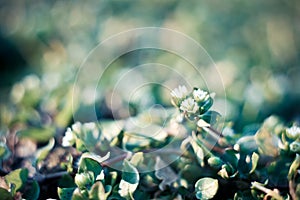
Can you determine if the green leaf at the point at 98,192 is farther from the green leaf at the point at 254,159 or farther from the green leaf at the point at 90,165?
the green leaf at the point at 254,159

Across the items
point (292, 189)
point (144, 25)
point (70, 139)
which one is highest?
point (144, 25)

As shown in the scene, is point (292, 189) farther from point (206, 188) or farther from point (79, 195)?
point (79, 195)

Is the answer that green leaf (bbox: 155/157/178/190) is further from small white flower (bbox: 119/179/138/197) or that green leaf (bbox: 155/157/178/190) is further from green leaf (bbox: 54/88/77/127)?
green leaf (bbox: 54/88/77/127)

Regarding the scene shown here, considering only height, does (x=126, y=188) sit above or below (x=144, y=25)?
below

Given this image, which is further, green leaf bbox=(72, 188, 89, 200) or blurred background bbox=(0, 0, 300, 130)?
blurred background bbox=(0, 0, 300, 130)

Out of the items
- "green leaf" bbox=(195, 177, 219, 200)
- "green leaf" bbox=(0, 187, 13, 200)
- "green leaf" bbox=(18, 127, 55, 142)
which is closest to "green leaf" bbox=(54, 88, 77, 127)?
"green leaf" bbox=(18, 127, 55, 142)

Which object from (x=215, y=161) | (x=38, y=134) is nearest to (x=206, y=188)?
(x=215, y=161)

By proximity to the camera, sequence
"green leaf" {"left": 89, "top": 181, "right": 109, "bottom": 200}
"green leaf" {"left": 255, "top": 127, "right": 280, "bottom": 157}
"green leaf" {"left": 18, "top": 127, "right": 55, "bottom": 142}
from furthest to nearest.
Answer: "green leaf" {"left": 18, "top": 127, "right": 55, "bottom": 142} < "green leaf" {"left": 255, "top": 127, "right": 280, "bottom": 157} < "green leaf" {"left": 89, "top": 181, "right": 109, "bottom": 200}
